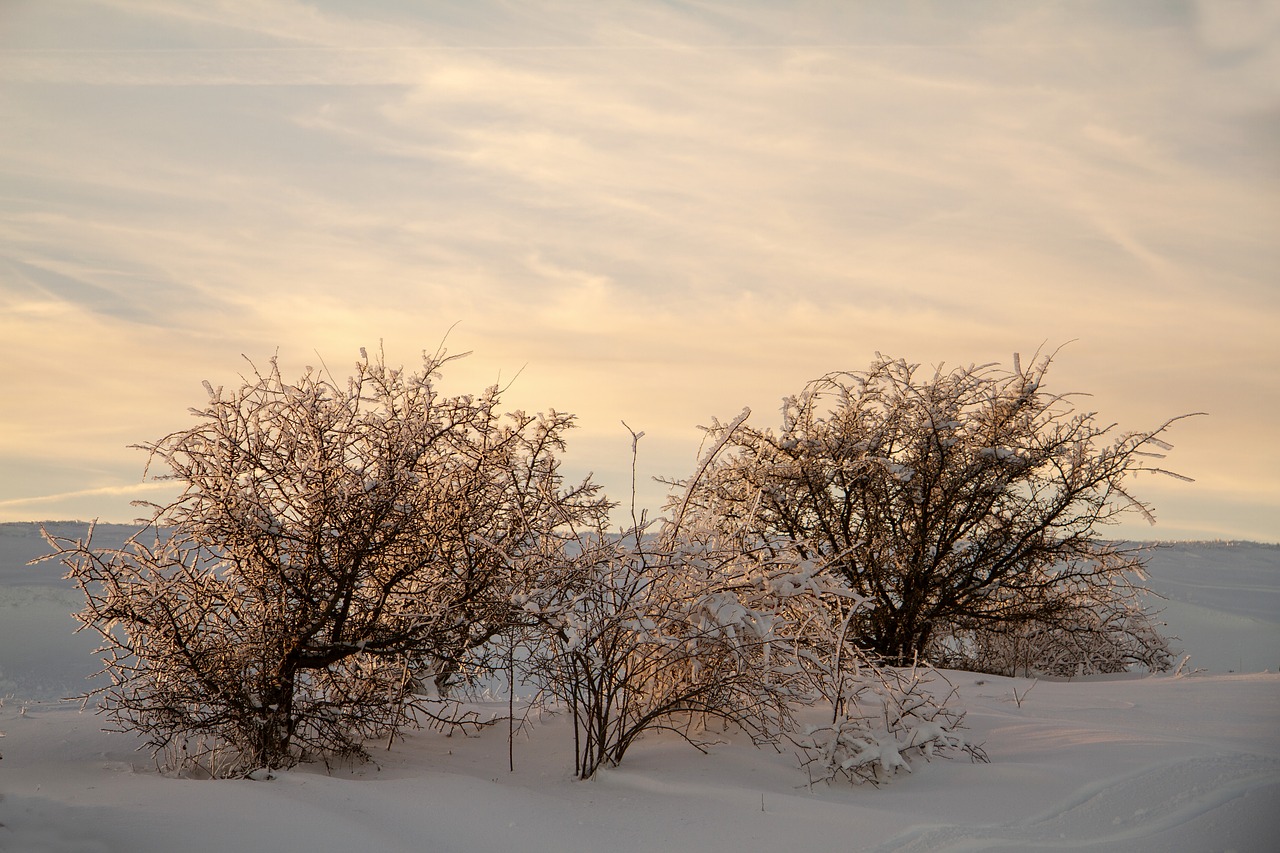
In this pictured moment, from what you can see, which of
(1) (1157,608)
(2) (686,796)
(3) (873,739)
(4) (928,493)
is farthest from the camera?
(1) (1157,608)

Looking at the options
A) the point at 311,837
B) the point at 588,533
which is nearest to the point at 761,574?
the point at 588,533

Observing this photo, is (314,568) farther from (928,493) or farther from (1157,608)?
(1157,608)

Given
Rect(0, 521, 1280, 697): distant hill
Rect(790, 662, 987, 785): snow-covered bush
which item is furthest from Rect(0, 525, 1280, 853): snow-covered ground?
Rect(0, 521, 1280, 697): distant hill

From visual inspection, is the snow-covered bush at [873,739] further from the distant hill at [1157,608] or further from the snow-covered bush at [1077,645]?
the snow-covered bush at [1077,645]

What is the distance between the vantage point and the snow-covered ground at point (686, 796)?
15.1ft

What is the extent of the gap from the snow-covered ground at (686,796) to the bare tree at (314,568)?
0.46m

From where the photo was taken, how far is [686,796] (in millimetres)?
5531

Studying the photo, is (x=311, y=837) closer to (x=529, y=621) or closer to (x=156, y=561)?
(x=529, y=621)

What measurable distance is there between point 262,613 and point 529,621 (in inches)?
60.2

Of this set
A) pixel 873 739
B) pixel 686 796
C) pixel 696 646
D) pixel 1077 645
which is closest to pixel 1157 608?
pixel 1077 645

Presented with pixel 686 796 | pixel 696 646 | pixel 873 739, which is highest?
pixel 696 646

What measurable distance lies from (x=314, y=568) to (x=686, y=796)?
95.7 inches

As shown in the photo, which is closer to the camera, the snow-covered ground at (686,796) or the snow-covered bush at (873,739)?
the snow-covered ground at (686,796)

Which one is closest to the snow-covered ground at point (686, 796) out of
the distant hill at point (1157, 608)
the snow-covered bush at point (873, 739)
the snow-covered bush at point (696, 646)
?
the snow-covered bush at point (873, 739)
